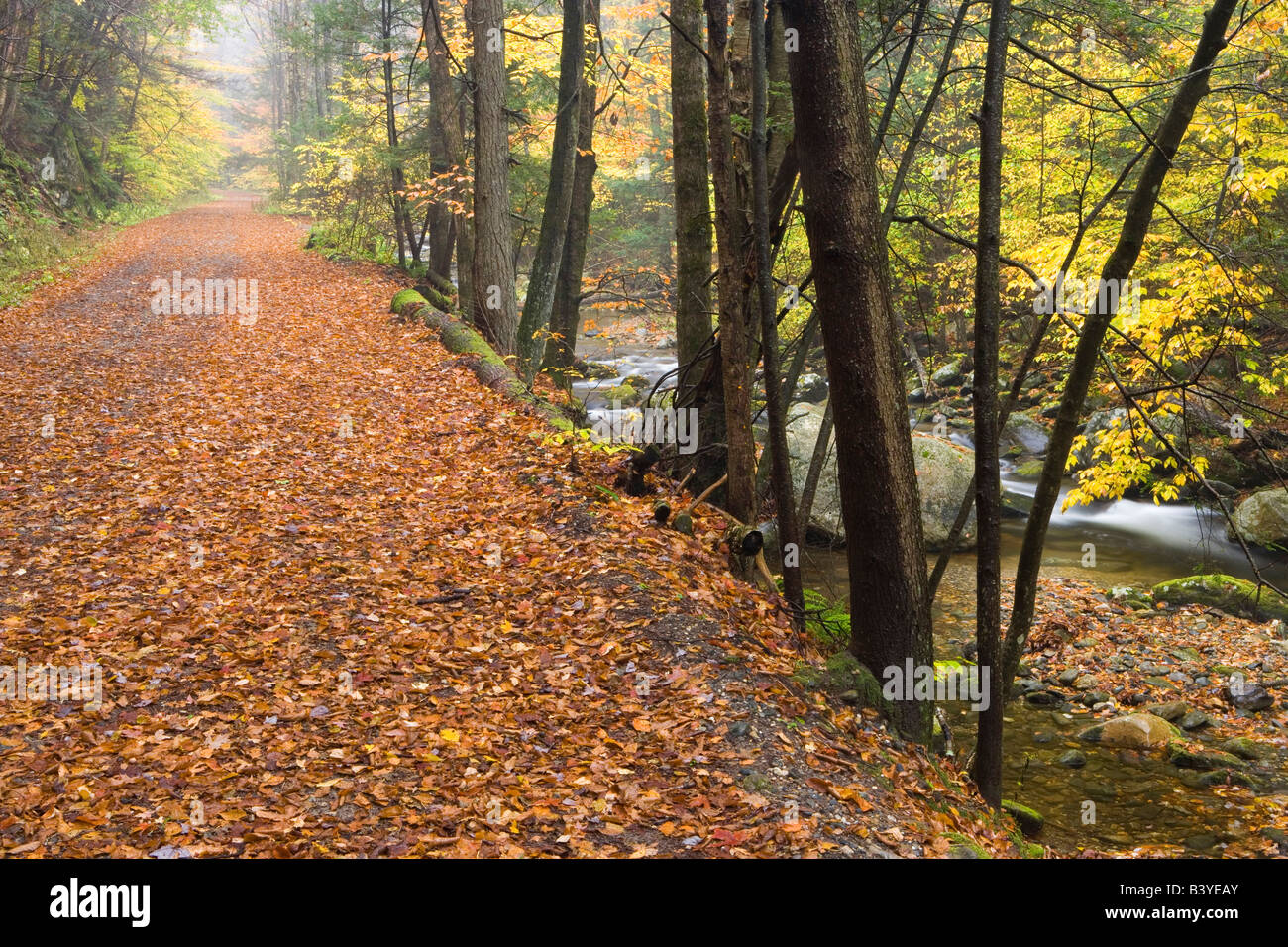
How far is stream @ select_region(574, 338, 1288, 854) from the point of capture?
6.62 metres

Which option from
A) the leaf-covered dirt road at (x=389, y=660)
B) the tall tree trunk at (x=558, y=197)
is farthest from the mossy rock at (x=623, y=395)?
the leaf-covered dirt road at (x=389, y=660)

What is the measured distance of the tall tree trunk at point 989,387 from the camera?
480 centimetres

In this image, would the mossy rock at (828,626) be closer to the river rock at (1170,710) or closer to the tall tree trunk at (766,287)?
the tall tree trunk at (766,287)

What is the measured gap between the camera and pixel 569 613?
5.98m

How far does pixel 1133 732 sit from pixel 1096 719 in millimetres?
516

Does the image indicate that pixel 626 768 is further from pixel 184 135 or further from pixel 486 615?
pixel 184 135

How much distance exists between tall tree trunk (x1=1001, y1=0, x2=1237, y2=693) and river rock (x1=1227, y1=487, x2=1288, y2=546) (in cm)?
847

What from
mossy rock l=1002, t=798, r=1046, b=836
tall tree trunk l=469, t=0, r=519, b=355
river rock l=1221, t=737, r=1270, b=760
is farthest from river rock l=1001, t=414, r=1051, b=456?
mossy rock l=1002, t=798, r=1046, b=836

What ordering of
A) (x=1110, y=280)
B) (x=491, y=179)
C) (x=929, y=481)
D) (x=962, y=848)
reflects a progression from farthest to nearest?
(x=929, y=481) < (x=491, y=179) < (x=1110, y=280) < (x=962, y=848)

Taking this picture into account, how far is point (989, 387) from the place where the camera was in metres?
5.05

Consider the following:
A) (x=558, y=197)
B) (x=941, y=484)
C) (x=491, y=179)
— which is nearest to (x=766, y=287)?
(x=558, y=197)

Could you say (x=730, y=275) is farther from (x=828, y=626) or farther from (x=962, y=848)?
(x=962, y=848)

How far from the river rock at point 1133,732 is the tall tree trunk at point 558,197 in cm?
809

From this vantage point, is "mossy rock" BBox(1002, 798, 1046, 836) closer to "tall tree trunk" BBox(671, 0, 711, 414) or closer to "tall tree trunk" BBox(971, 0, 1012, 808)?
"tall tree trunk" BBox(971, 0, 1012, 808)
